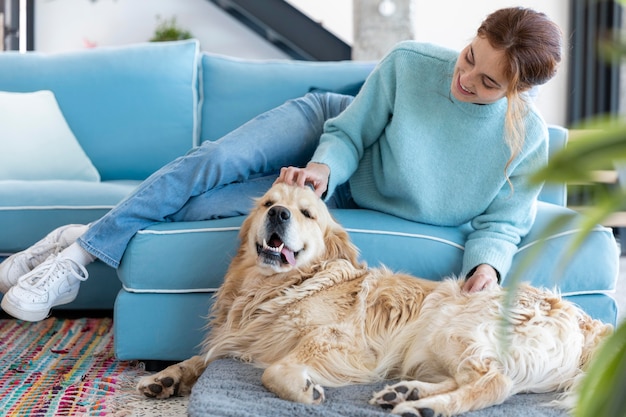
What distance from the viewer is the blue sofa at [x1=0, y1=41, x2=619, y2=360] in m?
2.12

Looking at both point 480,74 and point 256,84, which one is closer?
point 480,74

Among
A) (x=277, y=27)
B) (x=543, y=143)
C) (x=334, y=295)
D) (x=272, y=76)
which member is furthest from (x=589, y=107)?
(x=334, y=295)

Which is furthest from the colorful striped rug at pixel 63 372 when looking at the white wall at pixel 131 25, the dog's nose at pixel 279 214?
the white wall at pixel 131 25

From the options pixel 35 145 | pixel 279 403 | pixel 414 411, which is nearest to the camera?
pixel 414 411

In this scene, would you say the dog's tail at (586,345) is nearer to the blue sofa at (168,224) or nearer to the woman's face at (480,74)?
the blue sofa at (168,224)

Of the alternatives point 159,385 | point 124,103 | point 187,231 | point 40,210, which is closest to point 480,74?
point 187,231

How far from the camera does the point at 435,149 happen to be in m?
2.25

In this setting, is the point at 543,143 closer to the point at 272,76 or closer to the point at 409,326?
the point at 409,326

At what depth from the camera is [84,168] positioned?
325cm

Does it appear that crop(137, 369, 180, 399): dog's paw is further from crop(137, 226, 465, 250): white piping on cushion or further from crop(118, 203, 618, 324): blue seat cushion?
crop(137, 226, 465, 250): white piping on cushion

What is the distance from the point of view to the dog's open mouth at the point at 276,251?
1935 mm

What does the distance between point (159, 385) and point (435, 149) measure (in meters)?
1.08

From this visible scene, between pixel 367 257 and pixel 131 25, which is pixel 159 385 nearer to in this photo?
pixel 367 257

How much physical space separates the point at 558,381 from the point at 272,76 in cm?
206
